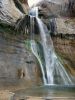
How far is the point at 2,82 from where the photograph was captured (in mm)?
12711

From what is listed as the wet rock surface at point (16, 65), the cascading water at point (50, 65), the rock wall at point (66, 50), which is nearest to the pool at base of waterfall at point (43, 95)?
the wet rock surface at point (16, 65)

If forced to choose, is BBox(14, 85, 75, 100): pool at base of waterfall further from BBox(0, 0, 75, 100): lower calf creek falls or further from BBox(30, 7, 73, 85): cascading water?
BBox(30, 7, 73, 85): cascading water

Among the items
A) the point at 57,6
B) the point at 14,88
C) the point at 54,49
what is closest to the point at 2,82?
the point at 14,88

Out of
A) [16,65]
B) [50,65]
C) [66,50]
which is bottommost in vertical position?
Answer: [50,65]

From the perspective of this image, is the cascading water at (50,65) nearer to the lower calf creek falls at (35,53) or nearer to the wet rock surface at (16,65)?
the lower calf creek falls at (35,53)

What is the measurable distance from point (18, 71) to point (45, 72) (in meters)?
2.79

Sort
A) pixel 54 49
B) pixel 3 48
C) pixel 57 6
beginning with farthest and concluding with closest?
pixel 57 6
pixel 54 49
pixel 3 48

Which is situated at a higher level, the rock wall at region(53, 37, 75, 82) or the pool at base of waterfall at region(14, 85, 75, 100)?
the rock wall at region(53, 37, 75, 82)

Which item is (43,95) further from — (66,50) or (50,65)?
(66,50)

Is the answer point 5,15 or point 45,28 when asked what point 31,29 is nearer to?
point 45,28

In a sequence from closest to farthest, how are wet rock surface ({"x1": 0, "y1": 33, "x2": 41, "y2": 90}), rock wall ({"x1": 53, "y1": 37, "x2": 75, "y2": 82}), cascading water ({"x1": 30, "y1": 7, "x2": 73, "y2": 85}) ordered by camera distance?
wet rock surface ({"x1": 0, "y1": 33, "x2": 41, "y2": 90}), cascading water ({"x1": 30, "y1": 7, "x2": 73, "y2": 85}), rock wall ({"x1": 53, "y1": 37, "x2": 75, "y2": 82})

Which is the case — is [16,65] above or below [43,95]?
above

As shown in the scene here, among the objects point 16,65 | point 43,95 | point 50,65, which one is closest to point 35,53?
point 50,65

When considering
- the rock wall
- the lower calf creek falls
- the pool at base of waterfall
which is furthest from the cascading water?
the pool at base of waterfall
